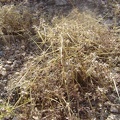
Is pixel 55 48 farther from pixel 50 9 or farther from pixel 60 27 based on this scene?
pixel 50 9

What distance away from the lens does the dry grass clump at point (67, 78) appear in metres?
1.74

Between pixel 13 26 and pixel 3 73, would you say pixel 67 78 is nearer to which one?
pixel 3 73

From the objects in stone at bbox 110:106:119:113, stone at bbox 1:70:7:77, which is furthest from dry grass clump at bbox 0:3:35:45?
stone at bbox 110:106:119:113

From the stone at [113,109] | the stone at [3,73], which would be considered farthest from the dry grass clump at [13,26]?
the stone at [113,109]

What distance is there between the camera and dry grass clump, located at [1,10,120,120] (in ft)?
5.70

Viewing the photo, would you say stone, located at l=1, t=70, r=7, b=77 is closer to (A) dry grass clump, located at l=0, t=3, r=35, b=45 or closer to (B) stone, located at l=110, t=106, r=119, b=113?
(A) dry grass clump, located at l=0, t=3, r=35, b=45

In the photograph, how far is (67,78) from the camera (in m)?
1.81

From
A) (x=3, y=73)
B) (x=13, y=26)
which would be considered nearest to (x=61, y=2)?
(x=13, y=26)

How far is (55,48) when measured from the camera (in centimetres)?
213

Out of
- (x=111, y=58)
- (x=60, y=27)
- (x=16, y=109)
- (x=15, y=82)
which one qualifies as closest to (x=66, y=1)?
(x=60, y=27)

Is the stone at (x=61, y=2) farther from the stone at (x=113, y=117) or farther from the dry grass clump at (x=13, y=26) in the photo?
the stone at (x=113, y=117)

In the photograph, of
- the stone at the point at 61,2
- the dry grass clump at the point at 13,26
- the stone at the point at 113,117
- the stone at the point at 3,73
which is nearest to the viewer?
the stone at the point at 113,117

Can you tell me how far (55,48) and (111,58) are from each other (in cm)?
40

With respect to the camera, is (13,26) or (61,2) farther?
(61,2)
